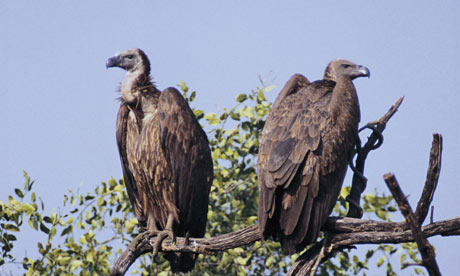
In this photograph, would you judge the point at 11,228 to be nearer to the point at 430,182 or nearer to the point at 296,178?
the point at 296,178

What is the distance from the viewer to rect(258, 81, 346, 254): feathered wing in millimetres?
5152

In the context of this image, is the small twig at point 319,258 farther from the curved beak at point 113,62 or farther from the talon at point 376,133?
the curved beak at point 113,62

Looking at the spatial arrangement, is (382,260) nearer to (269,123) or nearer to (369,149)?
(369,149)

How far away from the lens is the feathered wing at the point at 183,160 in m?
6.17

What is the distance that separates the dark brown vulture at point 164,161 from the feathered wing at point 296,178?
3.22 feet

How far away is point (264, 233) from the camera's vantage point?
518 centimetres

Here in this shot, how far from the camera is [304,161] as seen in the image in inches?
207

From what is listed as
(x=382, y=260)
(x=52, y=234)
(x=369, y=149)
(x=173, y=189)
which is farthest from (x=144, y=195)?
(x=382, y=260)

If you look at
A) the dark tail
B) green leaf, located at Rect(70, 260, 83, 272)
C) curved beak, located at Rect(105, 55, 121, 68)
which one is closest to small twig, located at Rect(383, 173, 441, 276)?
the dark tail

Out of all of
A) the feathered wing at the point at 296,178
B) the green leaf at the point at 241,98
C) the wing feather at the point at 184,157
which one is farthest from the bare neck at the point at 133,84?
the green leaf at the point at 241,98

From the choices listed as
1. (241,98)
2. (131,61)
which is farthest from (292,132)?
(241,98)

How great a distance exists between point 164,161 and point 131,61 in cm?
113

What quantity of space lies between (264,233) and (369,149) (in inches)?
49.3

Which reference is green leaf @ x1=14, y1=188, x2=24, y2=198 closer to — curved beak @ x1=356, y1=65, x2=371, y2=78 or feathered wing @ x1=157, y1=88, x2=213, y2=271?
feathered wing @ x1=157, y1=88, x2=213, y2=271
